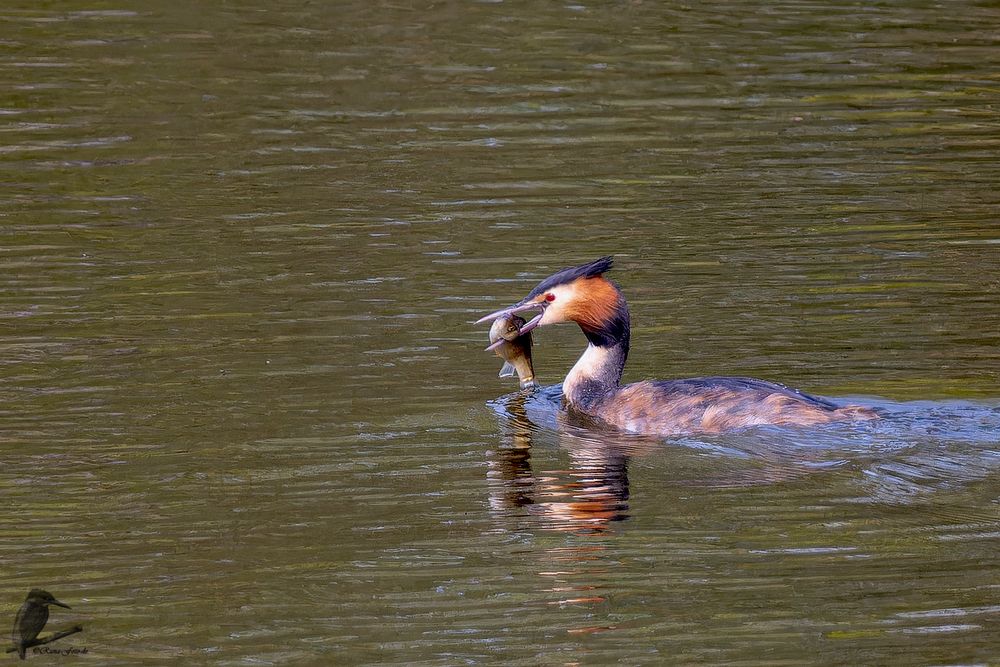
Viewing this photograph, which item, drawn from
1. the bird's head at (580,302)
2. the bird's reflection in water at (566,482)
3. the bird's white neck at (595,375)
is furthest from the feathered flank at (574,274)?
the bird's reflection in water at (566,482)

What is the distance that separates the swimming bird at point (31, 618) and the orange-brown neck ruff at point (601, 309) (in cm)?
424

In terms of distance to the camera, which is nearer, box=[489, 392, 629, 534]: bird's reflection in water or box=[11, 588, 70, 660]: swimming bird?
box=[11, 588, 70, 660]: swimming bird

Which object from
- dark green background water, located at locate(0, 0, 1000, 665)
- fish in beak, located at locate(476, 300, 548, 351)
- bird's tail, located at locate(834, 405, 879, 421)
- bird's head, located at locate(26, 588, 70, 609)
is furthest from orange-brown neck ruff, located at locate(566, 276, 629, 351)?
bird's head, located at locate(26, 588, 70, 609)

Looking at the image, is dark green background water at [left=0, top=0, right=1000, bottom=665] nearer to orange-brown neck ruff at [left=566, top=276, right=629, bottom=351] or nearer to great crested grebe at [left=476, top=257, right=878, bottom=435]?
great crested grebe at [left=476, top=257, right=878, bottom=435]

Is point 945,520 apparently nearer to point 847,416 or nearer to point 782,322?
point 847,416

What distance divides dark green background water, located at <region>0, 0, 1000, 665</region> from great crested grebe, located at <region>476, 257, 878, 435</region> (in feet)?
0.70

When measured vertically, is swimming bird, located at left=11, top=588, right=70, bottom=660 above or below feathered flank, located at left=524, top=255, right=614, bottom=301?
below

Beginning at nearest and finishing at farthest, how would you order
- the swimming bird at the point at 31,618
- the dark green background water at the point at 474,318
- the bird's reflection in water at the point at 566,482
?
the swimming bird at the point at 31,618
the dark green background water at the point at 474,318
the bird's reflection in water at the point at 566,482

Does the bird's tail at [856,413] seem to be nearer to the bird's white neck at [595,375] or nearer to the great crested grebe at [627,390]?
the great crested grebe at [627,390]

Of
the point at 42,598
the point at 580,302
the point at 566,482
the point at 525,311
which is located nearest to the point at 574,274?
the point at 580,302

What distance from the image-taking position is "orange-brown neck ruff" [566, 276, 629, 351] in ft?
34.9

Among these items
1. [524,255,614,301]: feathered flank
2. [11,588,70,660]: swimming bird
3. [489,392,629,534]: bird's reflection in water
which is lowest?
[489,392,629,534]: bird's reflection in water

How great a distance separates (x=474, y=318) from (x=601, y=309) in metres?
1.52

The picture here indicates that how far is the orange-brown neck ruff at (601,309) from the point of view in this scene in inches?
419
